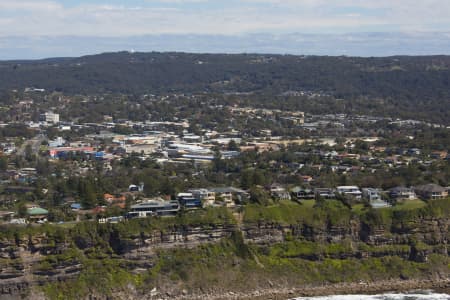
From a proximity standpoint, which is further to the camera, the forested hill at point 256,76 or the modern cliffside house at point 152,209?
the forested hill at point 256,76

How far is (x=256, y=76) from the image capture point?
121500mm

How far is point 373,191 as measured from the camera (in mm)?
42844

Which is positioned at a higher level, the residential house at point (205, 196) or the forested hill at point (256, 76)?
the residential house at point (205, 196)

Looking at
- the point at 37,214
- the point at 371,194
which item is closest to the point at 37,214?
the point at 37,214

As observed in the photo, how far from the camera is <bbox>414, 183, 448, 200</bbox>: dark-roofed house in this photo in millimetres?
42281

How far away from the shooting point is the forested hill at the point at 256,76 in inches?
4289

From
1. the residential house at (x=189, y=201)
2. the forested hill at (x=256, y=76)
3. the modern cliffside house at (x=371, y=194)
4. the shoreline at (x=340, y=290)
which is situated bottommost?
the shoreline at (x=340, y=290)

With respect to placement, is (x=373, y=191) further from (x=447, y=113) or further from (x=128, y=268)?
(x=447, y=113)

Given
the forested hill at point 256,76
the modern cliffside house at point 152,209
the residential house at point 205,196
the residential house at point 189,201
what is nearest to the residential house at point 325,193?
the residential house at point 205,196

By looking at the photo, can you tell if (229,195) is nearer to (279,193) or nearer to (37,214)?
(279,193)

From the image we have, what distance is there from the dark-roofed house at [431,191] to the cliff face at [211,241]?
2.47 meters

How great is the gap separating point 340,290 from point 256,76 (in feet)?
285

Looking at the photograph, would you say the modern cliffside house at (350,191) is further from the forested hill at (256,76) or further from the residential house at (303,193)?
the forested hill at (256,76)

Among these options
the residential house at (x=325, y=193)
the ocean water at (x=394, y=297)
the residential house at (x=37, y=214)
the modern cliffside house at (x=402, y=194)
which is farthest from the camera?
the modern cliffside house at (x=402, y=194)
